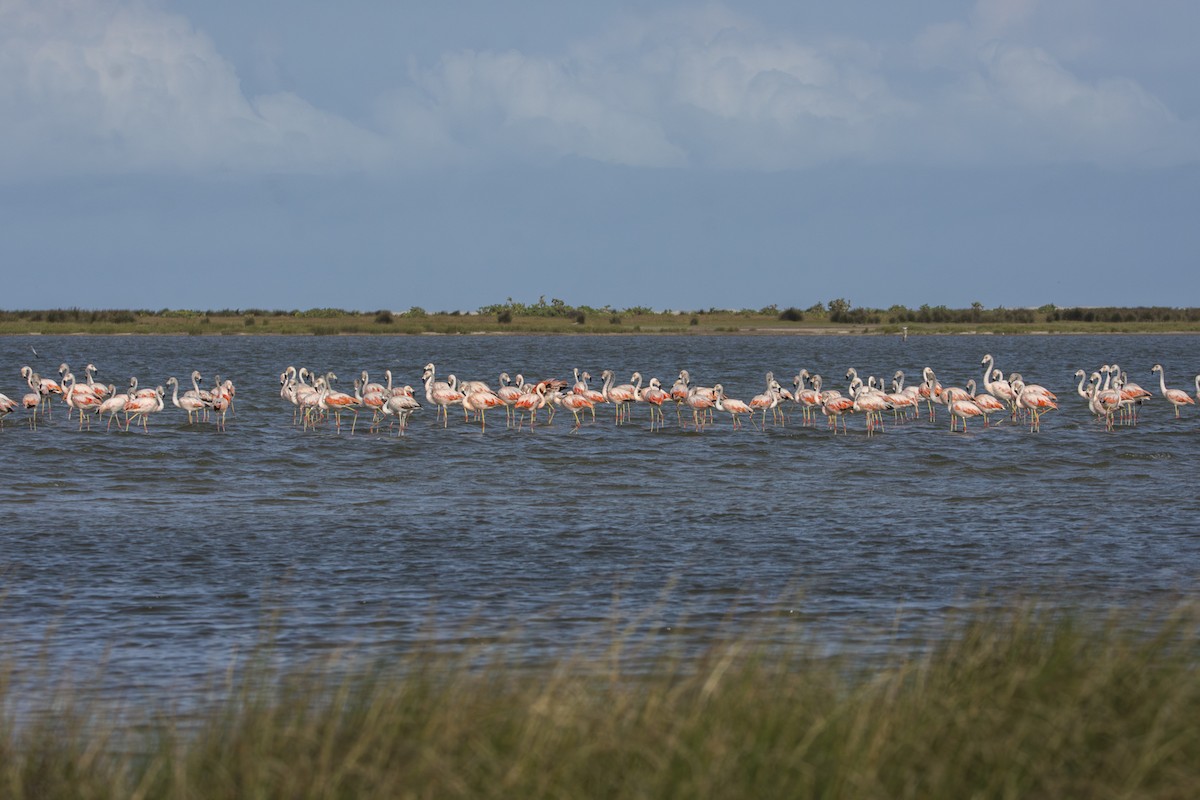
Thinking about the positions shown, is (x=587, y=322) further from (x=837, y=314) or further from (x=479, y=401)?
(x=479, y=401)

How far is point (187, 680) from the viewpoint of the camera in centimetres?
966

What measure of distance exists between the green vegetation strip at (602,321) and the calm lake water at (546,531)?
64854mm

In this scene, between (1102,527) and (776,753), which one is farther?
(1102,527)

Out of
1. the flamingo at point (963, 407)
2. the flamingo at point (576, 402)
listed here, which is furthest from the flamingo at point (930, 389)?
the flamingo at point (576, 402)

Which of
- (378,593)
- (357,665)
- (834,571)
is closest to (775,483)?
(834,571)

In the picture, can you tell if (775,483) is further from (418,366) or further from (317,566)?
(418,366)

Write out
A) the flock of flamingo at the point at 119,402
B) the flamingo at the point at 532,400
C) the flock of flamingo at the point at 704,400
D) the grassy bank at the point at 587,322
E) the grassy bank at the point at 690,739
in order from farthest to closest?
1. the grassy bank at the point at 587,322
2. the flamingo at the point at 532,400
3. the flock of flamingo at the point at 704,400
4. the flock of flamingo at the point at 119,402
5. the grassy bank at the point at 690,739

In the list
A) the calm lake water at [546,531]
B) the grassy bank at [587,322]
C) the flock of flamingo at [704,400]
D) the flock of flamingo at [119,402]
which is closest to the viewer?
the calm lake water at [546,531]

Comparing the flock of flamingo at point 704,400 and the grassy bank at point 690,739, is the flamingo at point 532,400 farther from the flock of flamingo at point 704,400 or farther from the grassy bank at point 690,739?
the grassy bank at point 690,739

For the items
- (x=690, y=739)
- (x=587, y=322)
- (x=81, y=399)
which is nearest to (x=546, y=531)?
(x=690, y=739)

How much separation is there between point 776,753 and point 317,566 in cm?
898

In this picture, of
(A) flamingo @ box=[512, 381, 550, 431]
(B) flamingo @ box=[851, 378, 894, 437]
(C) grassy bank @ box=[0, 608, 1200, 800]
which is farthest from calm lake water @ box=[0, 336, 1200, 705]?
(C) grassy bank @ box=[0, 608, 1200, 800]

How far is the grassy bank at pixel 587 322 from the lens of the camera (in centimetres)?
9712

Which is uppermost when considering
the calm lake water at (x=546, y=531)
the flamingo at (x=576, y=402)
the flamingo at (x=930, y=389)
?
the flamingo at (x=930, y=389)
